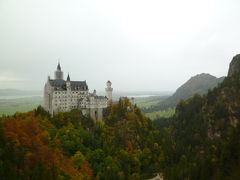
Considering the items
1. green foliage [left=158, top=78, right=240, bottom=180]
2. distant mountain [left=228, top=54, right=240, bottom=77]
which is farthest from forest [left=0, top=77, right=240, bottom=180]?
distant mountain [left=228, top=54, right=240, bottom=77]

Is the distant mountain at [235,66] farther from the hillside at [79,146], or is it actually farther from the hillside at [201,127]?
the hillside at [79,146]

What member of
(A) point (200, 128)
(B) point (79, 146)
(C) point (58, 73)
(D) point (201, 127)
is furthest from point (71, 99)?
(D) point (201, 127)

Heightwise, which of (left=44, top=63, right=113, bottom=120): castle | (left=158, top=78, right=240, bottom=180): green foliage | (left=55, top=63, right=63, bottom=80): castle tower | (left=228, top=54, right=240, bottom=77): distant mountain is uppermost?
(left=228, top=54, right=240, bottom=77): distant mountain

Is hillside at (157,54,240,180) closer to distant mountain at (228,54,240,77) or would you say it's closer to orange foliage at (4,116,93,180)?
distant mountain at (228,54,240,77)

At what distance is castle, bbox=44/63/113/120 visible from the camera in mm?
71119

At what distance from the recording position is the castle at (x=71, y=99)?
7112 cm

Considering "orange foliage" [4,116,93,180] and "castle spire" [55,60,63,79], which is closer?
"orange foliage" [4,116,93,180]

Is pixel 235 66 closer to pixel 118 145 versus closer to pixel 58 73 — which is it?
pixel 118 145

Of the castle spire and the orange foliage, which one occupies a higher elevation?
the castle spire

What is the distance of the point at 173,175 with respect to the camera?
50.1 metres

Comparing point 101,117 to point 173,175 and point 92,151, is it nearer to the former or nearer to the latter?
point 92,151

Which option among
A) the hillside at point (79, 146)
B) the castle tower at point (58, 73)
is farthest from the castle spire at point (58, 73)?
the hillside at point (79, 146)

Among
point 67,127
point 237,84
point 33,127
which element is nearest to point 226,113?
point 237,84

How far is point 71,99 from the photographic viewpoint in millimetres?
74000
